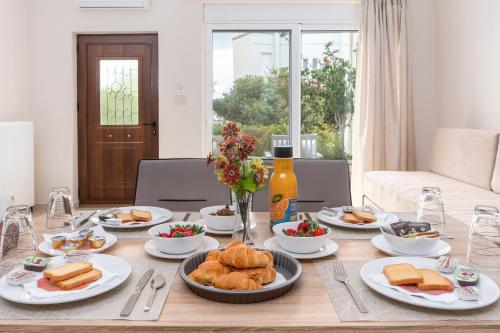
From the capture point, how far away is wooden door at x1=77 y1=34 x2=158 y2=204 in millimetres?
5043

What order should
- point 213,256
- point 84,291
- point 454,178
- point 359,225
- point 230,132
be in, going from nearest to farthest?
point 84,291 → point 213,256 → point 230,132 → point 359,225 → point 454,178

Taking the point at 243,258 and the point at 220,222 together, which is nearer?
the point at 243,258

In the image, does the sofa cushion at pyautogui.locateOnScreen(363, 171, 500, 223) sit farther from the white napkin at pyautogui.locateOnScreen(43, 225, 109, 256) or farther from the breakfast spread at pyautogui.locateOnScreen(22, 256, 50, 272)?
the breakfast spread at pyautogui.locateOnScreen(22, 256, 50, 272)

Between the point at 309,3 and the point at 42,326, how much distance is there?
4696 millimetres

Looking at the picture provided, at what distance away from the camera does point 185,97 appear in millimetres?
4941

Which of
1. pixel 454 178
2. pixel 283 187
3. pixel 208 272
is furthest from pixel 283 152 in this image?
pixel 454 178

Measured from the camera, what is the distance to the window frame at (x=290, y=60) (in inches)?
194

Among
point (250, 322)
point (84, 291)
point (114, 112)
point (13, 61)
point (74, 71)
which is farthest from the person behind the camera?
point (114, 112)

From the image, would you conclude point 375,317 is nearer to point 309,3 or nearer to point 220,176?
point 220,176

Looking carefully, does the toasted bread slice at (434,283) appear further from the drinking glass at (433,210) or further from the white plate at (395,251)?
the drinking glass at (433,210)

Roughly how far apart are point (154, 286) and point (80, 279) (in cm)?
14

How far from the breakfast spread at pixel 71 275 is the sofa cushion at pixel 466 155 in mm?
3132

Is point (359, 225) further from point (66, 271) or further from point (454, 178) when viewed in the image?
point (454, 178)

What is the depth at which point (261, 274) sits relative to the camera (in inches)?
A: 36.4
